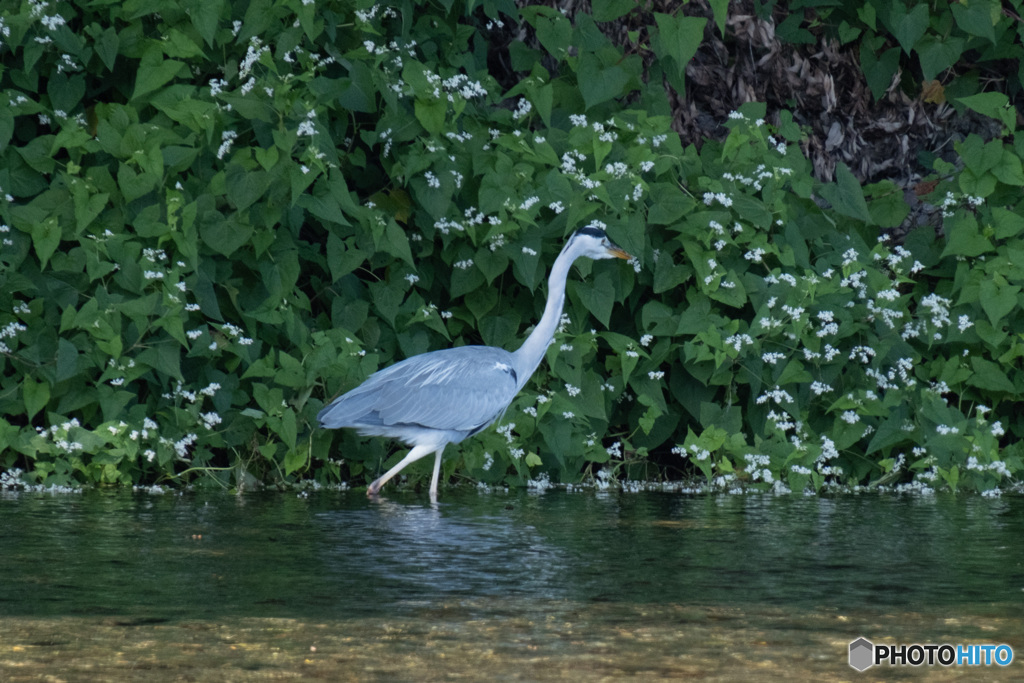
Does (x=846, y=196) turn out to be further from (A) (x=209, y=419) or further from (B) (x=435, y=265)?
(A) (x=209, y=419)

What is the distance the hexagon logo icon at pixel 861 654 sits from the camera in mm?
3350

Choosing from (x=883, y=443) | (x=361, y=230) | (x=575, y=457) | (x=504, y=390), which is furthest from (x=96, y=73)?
(x=883, y=443)

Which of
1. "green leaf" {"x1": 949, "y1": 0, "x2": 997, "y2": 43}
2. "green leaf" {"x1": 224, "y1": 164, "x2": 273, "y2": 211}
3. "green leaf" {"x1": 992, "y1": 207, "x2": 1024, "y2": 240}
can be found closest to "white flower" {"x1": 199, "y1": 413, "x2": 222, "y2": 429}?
"green leaf" {"x1": 224, "y1": 164, "x2": 273, "y2": 211}

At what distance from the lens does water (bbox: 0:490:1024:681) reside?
11.0 ft

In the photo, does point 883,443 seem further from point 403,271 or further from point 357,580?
point 357,580

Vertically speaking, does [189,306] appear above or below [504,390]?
above

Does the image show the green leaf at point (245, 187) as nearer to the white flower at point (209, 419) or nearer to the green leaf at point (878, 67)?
the white flower at point (209, 419)

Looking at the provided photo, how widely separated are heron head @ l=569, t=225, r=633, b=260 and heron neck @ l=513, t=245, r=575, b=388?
68mm

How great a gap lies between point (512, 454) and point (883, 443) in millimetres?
2086

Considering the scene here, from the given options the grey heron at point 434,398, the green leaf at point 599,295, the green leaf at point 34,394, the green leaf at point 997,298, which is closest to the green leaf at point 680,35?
the green leaf at point 599,295

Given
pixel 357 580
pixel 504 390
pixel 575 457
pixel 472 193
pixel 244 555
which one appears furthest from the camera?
pixel 472 193

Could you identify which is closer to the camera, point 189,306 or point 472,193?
point 189,306

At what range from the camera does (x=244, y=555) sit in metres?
4.91

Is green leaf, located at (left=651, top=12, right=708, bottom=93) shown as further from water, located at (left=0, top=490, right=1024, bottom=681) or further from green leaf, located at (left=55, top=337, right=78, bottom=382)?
green leaf, located at (left=55, top=337, right=78, bottom=382)
